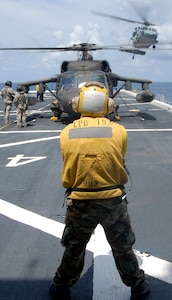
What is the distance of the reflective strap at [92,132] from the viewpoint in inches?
129

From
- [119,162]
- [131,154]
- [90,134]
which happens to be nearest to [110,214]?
[119,162]

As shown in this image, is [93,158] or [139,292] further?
[139,292]

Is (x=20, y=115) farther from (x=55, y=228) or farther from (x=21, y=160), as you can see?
(x=55, y=228)

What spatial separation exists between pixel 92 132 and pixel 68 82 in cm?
1440

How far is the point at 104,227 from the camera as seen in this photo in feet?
11.2

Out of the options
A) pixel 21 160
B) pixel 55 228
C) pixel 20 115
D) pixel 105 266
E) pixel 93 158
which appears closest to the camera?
pixel 93 158

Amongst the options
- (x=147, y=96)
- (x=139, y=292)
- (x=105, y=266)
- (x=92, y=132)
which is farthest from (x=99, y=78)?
(x=139, y=292)

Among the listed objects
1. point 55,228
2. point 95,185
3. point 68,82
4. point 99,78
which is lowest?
point 55,228

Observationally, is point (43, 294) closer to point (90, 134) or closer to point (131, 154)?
point (90, 134)

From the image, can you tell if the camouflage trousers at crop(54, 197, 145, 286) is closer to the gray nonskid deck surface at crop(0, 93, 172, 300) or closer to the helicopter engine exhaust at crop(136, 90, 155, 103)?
the gray nonskid deck surface at crop(0, 93, 172, 300)

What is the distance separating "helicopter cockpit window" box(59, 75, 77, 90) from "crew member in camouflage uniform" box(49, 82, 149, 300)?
45.5ft

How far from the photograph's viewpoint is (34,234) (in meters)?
5.11

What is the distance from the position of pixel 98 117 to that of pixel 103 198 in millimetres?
731

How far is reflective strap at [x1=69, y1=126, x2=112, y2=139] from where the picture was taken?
327 centimetres
